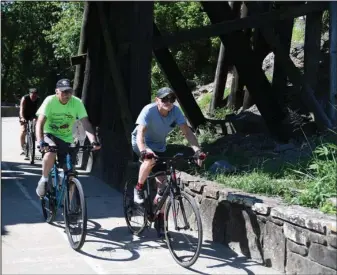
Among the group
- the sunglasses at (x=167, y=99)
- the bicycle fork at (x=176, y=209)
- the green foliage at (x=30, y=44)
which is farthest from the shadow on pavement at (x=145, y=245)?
the green foliage at (x=30, y=44)

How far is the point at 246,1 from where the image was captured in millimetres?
10234

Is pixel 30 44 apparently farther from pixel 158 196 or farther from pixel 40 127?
pixel 158 196

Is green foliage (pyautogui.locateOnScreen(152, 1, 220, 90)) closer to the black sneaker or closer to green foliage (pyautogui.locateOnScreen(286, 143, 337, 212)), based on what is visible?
the black sneaker

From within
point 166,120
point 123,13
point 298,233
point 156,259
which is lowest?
point 156,259

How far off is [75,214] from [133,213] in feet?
2.68

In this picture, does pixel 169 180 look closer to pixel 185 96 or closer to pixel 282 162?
pixel 282 162

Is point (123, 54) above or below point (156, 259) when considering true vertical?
above

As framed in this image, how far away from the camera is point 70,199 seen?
625 centimetres

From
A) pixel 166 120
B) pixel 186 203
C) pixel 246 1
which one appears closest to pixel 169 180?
pixel 186 203

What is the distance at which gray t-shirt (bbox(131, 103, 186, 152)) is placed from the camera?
609 cm

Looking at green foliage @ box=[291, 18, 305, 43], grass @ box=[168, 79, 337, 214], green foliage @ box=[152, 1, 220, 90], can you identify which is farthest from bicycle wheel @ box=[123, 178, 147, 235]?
green foliage @ box=[152, 1, 220, 90]

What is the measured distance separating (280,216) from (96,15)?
650cm

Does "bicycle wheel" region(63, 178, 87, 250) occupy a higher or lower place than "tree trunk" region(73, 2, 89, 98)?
lower

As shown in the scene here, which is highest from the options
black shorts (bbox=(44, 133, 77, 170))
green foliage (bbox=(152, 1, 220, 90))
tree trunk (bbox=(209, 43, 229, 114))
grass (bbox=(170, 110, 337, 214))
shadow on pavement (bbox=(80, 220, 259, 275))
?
green foliage (bbox=(152, 1, 220, 90))
